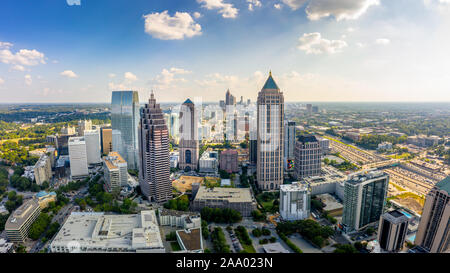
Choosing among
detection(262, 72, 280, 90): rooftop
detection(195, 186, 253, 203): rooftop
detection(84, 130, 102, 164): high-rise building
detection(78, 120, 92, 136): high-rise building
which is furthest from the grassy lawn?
detection(78, 120, 92, 136): high-rise building

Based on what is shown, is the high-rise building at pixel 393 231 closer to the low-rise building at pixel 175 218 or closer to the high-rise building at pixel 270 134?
the high-rise building at pixel 270 134

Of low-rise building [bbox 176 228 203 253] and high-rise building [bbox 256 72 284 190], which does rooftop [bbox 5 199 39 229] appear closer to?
low-rise building [bbox 176 228 203 253]

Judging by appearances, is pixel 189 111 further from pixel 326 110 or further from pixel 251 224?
pixel 326 110

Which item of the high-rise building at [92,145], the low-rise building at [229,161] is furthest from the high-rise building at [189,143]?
the high-rise building at [92,145]

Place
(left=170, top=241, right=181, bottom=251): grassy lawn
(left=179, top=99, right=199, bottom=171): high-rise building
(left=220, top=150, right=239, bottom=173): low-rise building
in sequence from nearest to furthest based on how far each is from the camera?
(left=170, top=241, right=181, bottom=251): grassy lawn < (left=220, top=150, right=239, bottom=173): low-rise building < (left=179, top=99, right=199, bottom=171): high-rise building

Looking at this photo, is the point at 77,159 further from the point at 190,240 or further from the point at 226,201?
the point at 190,240

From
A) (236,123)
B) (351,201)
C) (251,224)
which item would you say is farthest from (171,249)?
(236,123)
